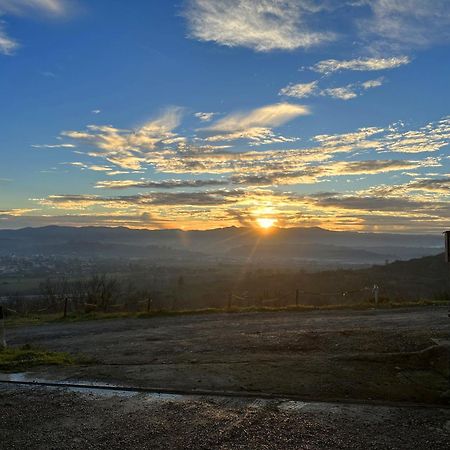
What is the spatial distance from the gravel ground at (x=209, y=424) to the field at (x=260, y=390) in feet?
0.06

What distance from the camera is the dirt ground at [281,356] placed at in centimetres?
792

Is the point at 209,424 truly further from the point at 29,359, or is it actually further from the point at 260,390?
the point at 29,359

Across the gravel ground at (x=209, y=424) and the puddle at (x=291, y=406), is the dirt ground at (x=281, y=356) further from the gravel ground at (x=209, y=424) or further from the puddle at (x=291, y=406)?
the gravel ground at (x=209, y=424)

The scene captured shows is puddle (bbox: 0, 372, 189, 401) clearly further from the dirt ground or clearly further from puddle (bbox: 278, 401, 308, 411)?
puddle (bbox: 278, 401, 308, 411)

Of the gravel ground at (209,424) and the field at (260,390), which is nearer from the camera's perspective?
the gravel ground at (209,424)

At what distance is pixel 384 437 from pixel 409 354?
4093 mm

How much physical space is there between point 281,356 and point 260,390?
2.54 meters

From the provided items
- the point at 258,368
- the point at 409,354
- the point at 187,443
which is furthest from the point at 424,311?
the point at 187,443

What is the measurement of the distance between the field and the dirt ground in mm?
30

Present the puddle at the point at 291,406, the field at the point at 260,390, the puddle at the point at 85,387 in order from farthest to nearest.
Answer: the puddle at the point at 85,387
the puddle at the point at 291,406
the field at the point at 260,390

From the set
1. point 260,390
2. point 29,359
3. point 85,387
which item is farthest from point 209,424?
point 29,359

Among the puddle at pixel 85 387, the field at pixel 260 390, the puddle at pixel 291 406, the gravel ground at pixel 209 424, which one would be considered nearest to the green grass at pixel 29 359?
the field at pixel 260 390

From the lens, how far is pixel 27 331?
18.2 meters

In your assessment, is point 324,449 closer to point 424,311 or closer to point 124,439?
point 124,439
